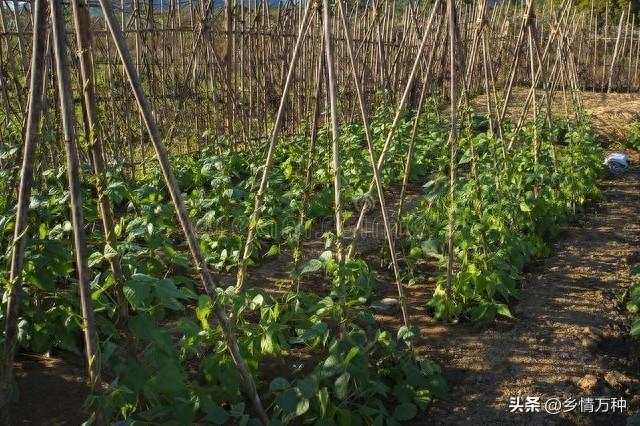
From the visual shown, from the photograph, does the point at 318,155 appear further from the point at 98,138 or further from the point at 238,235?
the point at 98,138

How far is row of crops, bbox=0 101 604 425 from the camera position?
213 cm

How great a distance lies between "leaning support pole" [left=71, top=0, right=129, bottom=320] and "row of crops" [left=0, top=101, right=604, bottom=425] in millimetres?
36

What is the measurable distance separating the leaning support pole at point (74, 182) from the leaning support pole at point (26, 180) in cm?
5

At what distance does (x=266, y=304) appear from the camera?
300 cm

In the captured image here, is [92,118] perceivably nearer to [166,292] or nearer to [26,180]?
[26,180]

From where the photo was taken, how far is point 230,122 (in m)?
5.90

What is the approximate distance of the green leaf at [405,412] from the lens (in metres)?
2.51

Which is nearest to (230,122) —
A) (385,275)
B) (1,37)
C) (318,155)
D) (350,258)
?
(318,155)

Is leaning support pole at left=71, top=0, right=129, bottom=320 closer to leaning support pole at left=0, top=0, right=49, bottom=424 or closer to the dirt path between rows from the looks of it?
leaning support pole at left=0, top=0, right=49, bottom=424

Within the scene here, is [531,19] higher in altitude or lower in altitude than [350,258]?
higher

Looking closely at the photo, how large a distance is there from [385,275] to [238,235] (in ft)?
3.21

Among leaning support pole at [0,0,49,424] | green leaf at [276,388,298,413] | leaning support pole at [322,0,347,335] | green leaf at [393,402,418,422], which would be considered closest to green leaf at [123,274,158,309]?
leaning support pole at [0,0,49,424]

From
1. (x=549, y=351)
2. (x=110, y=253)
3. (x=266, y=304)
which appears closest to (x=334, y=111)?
(x=266, y=304)

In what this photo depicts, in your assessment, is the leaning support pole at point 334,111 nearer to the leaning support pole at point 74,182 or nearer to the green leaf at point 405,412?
the green leaf at point 405,412
